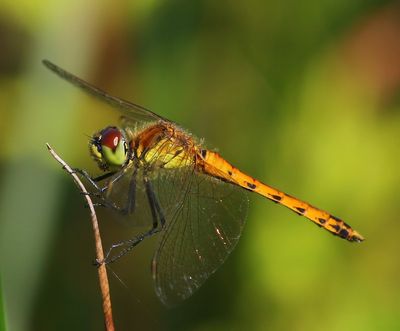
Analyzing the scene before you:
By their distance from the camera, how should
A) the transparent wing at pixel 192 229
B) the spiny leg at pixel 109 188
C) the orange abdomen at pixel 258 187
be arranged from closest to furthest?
the spiny leg at pixel 109 188, the transparent wing at pixel 192 229, the orange abdomen at pixel 258 187

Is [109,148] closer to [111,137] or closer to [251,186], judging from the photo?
[111,137]

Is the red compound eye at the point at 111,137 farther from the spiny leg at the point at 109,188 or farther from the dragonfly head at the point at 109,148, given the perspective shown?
the spiny leg at the point at 109,188

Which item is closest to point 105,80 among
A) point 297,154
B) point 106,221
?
point 106,221

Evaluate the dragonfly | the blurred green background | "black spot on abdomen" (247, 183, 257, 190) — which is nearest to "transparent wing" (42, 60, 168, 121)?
the dragonfly

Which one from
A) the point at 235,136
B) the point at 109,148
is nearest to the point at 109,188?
the point at 109,148

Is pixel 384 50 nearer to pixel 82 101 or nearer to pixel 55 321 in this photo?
pixel 82 101

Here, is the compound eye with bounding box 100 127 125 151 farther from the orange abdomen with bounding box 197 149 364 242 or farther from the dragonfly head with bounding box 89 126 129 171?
the orange abdomen with bounding box 197 149 364 242

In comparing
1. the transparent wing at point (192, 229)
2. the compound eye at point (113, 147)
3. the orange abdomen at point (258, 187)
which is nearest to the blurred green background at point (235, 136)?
the orange abdomen at point (258, 187)
